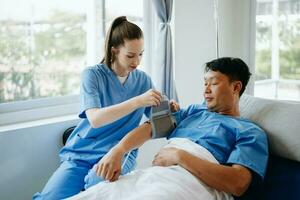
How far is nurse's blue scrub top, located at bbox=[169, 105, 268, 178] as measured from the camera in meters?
1.53

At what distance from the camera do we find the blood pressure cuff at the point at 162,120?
1798mm

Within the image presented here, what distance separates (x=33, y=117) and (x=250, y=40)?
67.6 inches

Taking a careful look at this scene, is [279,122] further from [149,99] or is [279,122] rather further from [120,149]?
[120,149]

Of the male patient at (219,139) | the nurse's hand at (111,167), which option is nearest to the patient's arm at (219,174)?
the male patient at (219,139)

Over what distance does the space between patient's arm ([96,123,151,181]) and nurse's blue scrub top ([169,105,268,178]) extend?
16cm

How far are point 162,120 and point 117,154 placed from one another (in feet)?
1.08

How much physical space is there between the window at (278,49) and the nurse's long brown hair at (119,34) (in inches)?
56.4

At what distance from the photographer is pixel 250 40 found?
9.89 feet

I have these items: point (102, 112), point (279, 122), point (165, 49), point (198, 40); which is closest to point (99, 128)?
point (102, 112)

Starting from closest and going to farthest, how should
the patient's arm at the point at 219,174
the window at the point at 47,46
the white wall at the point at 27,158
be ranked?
the patient's arm at the point at 219,174
the white wall at the point at 27,158
the window at the point at 47,46

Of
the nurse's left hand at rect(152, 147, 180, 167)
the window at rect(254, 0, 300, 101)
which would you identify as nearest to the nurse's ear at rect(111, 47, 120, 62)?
the nurse's left hand at rect(152, 147, 180, 167)

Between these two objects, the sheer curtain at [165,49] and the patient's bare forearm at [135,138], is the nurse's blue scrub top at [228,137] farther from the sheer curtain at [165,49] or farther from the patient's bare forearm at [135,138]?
the sheer curtain at [165,49]

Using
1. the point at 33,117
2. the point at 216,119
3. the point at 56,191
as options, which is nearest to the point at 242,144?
the point at 216,119

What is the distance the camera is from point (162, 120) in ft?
6.03
